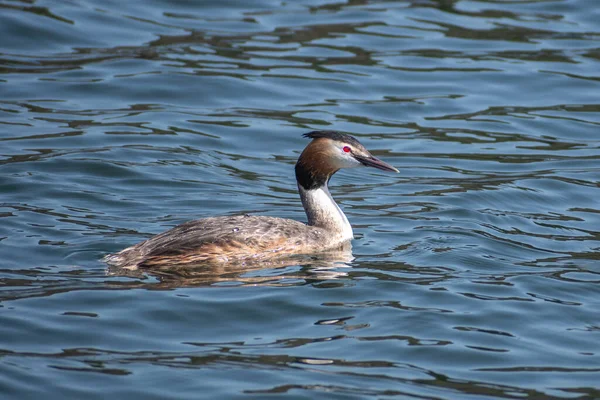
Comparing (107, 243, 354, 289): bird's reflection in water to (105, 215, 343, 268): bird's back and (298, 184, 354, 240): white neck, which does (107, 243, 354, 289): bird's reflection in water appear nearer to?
(105, 215, 343, 268): bird's back

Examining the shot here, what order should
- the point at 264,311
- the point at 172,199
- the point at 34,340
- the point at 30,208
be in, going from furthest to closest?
the point at 172,199 → the point at 30,208 → the point at 264,311 → the point at 34,340

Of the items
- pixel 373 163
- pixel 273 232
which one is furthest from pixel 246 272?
pixel 373 163

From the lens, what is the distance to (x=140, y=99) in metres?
15.6

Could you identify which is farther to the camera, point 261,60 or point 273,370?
point 261,60

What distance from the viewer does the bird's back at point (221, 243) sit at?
9445 millimetres

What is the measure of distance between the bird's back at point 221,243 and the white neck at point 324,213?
0.34 metres

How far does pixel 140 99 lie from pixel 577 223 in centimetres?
707

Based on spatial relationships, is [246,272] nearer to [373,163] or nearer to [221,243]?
[221,243]

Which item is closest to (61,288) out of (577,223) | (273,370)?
(273,370)

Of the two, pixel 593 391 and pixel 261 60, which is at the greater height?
pixel 261 60

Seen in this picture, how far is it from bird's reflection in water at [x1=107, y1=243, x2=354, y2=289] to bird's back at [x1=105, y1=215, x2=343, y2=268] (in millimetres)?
65

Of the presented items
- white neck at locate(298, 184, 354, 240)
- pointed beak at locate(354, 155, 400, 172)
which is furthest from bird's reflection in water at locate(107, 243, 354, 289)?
pointed beak at locate(354, 155, 400, 172)

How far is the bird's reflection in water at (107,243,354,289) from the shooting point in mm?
9125

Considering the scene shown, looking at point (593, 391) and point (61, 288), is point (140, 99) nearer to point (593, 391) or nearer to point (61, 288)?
point (61, 288)
